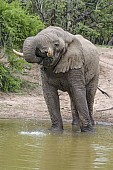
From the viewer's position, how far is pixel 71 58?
1000 centimetres

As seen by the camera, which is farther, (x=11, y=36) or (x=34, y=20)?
(x=34, y=20)

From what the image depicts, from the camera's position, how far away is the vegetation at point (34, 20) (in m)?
15.6

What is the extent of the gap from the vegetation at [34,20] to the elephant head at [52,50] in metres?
4.97

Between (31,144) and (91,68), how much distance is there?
3.12 m

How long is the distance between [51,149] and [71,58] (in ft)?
8.45

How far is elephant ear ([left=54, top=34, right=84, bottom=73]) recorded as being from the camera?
385 inches

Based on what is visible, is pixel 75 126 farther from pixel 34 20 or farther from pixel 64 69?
pixel 34 20

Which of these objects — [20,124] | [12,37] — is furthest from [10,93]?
[20,124]

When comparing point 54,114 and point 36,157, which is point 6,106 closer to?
A: point 54,114

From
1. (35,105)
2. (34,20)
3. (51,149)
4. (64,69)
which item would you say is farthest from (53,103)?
(34,20)

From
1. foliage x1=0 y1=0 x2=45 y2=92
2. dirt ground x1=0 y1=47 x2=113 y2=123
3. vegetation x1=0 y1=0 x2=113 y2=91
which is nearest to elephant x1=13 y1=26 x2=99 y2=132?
dirt ground x1=0 y1=47 x2=113 y2=123

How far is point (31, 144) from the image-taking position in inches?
320

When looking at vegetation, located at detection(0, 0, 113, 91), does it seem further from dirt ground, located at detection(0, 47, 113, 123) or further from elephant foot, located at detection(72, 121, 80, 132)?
elephant foot, located at detection(72, 121, 80, 132)

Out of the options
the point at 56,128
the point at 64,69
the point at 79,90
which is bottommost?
the point at 56,128
